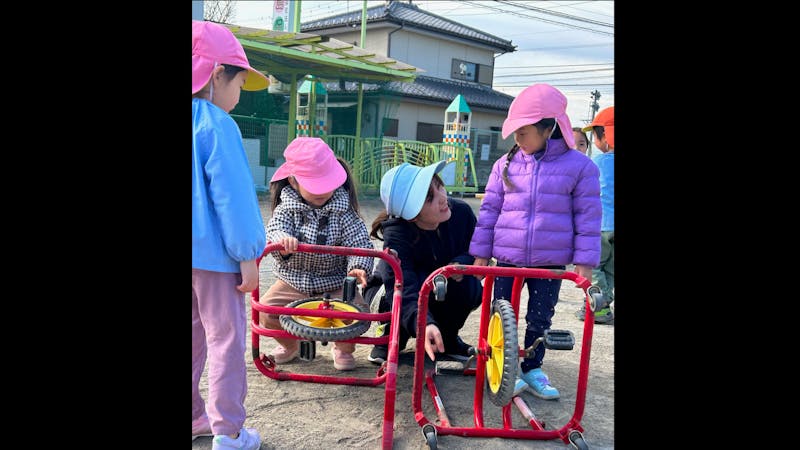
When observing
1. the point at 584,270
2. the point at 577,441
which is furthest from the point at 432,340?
the point at 584,270

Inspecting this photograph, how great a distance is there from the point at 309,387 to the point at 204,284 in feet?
3.74

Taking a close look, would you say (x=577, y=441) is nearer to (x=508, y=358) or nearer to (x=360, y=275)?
(x=508, y=358)

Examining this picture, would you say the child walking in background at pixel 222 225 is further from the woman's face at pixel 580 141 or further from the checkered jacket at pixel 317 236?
the woman's face at pixel 580 141

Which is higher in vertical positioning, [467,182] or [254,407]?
[467,182]

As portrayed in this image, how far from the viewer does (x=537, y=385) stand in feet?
9.78

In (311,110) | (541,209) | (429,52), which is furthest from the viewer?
(429,52)

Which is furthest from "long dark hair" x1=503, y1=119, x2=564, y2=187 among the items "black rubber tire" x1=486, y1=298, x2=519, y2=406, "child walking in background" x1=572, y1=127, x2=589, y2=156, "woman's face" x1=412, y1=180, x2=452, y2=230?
"child walking in background" x1=572, y1=127, x2=589, y2=156

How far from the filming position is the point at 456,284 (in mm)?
3232

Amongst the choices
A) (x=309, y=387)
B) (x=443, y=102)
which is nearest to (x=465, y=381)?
(x=309, y=387)

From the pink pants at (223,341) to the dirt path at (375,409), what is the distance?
299 millimetres

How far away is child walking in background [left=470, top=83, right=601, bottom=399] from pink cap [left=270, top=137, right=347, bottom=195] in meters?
0.82

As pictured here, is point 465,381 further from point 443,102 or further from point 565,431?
point 443,102

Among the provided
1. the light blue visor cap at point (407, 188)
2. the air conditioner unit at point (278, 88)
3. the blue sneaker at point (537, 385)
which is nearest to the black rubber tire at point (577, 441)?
the blue sneaker at point (537, 385)

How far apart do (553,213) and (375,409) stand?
4.07 feet
